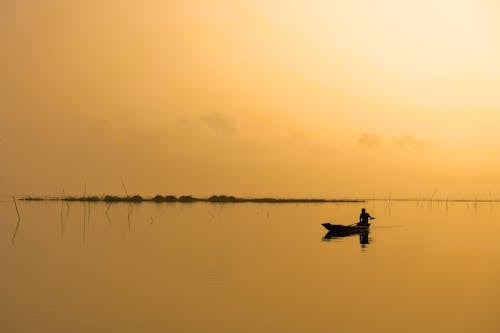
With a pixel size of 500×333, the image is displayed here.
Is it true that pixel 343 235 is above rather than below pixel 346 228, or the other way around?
below

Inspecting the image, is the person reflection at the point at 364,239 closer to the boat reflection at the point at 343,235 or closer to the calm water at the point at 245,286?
the boat reflection at the point at 343,235

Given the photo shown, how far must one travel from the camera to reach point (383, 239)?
32.9 m

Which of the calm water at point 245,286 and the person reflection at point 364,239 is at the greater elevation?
the person reflection at point 364,239

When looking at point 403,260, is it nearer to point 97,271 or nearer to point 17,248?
point 97,271

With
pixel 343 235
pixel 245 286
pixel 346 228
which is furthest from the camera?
pixel 343 235

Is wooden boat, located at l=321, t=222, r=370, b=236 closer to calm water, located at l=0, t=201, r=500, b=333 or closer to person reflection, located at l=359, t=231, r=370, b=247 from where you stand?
person reflection, located at l=359, t=231, r=370, b=247

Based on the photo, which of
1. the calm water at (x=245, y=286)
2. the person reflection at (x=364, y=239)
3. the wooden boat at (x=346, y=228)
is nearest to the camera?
the calm water at (x=245, y=286)

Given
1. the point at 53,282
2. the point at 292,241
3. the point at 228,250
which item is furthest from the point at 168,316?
the point at 292,241

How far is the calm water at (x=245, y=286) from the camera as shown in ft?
42.3

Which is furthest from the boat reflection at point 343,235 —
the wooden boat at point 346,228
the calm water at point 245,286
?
the calm water at point 245,286

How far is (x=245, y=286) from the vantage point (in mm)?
16922

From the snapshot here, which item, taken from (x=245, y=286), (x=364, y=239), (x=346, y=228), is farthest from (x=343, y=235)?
(x=245, y=286)

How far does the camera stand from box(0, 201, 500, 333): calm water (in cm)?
1288

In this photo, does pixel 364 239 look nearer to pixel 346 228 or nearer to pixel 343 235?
pixel 346 228
